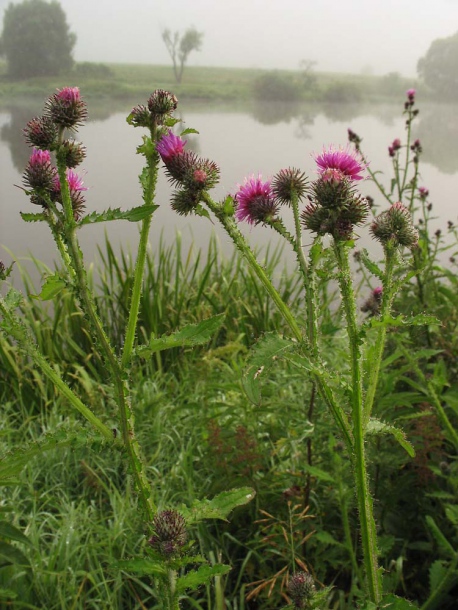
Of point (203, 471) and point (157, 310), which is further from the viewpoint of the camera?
point (157, 310)

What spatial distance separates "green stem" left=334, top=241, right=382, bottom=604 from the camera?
35.9 inches

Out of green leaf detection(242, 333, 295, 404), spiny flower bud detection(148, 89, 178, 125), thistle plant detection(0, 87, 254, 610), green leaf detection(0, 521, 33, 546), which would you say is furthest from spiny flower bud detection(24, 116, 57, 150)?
green leaf detection(0, 521, 33, 546)

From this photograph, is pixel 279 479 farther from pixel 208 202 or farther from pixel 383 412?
pixel 208 202

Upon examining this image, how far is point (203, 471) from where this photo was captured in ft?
7.25

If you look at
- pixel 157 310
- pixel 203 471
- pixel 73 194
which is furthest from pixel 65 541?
pixel 157 310

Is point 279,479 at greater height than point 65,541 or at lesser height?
greater

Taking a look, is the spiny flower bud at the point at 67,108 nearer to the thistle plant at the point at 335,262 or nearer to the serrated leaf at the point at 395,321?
the thistle plant at the point at 335,262

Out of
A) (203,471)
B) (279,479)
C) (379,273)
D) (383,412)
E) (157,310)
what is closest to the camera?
(379,273)

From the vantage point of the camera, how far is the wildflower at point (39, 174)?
103 centimetres

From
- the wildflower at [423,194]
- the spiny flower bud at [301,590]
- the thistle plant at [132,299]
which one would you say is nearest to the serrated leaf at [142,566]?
the thistle plant at [132,299]

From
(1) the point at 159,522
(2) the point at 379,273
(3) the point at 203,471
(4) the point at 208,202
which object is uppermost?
(4) the point at 208,202

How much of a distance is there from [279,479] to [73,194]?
1165 mm

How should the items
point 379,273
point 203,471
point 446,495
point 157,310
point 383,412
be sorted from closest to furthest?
point 379,273
point 446,495
point 383,412
point 203,471
point 157,310

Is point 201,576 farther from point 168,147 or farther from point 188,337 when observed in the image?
point 168,147
